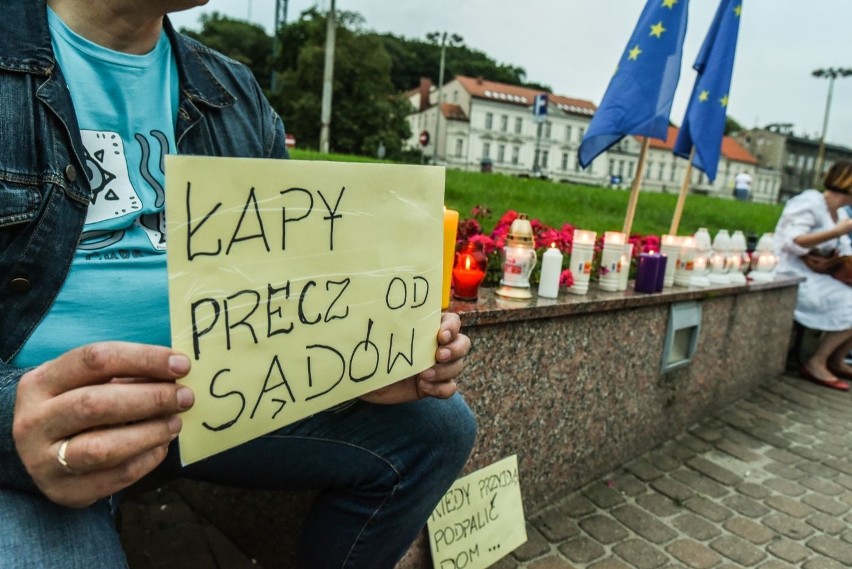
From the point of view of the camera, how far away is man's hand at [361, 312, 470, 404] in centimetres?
121

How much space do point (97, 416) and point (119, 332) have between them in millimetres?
389

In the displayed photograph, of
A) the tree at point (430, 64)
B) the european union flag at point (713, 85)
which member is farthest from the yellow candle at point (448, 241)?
the tree at point (430, 64)

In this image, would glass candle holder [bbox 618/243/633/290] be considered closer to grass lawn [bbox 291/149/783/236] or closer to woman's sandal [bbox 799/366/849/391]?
woman's sandal [bbox 799/366/849/391]

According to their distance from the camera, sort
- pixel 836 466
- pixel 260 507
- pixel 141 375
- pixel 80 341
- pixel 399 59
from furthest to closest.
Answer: pixel 399 59
pixel 836 466
pixel 260 507
pixel 80 341
pixel 141 375

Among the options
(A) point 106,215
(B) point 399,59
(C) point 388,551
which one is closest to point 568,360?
(C) point 388,551

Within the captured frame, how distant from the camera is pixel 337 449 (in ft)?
4.03

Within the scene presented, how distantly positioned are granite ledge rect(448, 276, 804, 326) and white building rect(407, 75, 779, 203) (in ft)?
189

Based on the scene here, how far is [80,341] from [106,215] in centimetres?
24

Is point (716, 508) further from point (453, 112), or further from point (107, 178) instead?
point (453, 112)

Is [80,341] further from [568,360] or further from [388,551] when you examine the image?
[568,360]

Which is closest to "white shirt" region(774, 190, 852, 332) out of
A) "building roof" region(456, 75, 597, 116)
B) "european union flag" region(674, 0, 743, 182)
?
"european union flag" region(674, 0, 743, 182)

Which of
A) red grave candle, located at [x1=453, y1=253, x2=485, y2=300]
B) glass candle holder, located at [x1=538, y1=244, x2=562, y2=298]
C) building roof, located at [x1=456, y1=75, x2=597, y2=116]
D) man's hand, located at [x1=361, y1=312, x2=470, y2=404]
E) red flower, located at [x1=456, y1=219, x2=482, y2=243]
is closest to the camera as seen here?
man's hand, located at [x1=361, y1=312, x2=470, y2=404]

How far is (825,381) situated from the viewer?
4656 mm

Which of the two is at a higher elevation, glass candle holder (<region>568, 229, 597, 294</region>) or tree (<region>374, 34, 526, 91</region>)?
tree (<region>374, 34, 526, 91</region>)
